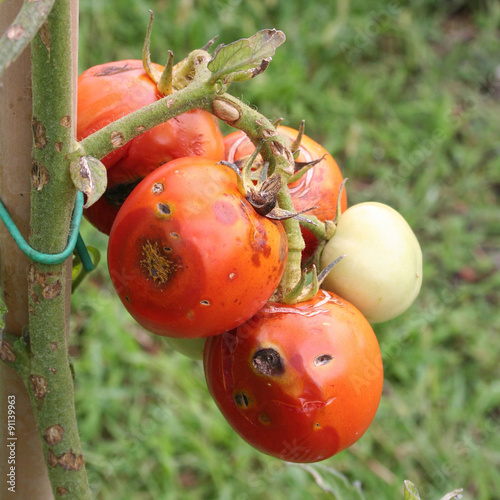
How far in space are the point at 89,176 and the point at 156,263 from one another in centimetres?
14

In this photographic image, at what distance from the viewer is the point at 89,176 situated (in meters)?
0.77

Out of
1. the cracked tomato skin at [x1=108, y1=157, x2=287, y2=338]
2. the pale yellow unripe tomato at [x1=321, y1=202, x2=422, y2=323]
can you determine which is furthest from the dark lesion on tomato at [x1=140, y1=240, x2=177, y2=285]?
the pale yellow unripe tomato at [x1=321, y1=202, x2=422, y2=323]

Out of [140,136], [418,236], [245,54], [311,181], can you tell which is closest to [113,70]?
[140,136]

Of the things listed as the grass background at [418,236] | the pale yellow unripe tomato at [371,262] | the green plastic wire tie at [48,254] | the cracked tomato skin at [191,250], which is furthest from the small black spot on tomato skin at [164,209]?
the grass background at [418,236]

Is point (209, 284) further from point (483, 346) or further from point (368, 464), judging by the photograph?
point (483, 346)

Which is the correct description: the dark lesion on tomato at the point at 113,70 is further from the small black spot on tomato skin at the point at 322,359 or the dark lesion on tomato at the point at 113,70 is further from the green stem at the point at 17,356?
the small black spot on tomato skin at the point at 322,359

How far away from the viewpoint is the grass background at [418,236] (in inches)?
96.0

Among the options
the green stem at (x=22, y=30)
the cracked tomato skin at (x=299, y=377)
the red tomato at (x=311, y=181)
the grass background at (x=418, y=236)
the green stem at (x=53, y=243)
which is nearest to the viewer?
the green stem at (x=22, y=30)

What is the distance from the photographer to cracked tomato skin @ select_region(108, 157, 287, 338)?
0.82 m

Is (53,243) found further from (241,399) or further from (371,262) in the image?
(371,262)

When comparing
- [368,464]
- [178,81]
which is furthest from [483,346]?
[178,81]

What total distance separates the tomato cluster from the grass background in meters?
1.34

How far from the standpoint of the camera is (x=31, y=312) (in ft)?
2.88

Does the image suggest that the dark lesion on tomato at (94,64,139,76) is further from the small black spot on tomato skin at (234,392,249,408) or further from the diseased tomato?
the small black spot on tomato skin at (234,392,249,408)
